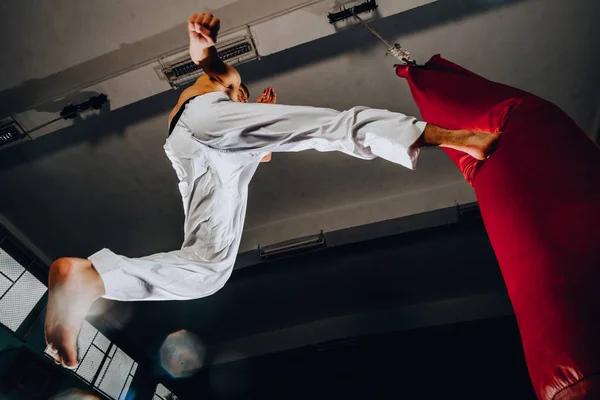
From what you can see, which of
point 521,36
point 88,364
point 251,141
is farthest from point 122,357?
point 521,36

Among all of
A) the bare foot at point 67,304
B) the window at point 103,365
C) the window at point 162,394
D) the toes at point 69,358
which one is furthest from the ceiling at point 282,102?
the toes at point 69,358

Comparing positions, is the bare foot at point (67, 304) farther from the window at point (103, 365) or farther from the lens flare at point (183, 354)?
the lens flare at point (183, 354)

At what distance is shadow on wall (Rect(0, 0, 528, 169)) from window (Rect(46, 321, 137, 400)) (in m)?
2.20

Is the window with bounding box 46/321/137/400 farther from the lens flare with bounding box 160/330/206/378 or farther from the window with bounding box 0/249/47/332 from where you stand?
the window with bounding box 0/249/47/332

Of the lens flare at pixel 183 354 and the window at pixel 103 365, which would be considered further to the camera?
the lens flare at pixel 183 354

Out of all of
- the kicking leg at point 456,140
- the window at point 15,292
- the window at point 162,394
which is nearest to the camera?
the kicking leg at point 456,140

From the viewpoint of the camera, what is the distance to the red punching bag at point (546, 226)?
97 cm

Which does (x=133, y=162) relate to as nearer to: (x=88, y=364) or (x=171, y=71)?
(x=171, y=71)

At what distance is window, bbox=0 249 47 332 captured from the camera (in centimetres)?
362

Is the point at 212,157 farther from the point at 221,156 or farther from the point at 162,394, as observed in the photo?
the point at 162,394

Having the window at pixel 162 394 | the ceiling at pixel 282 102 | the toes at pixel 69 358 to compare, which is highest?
the ceiling at pixel 282 102

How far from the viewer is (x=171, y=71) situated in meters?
2.89

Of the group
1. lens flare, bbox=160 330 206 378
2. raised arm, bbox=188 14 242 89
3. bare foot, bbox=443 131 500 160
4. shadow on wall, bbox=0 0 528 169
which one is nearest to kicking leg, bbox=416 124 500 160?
bare foot, bbox=443 131 500 160

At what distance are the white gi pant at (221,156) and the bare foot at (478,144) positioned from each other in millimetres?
155
